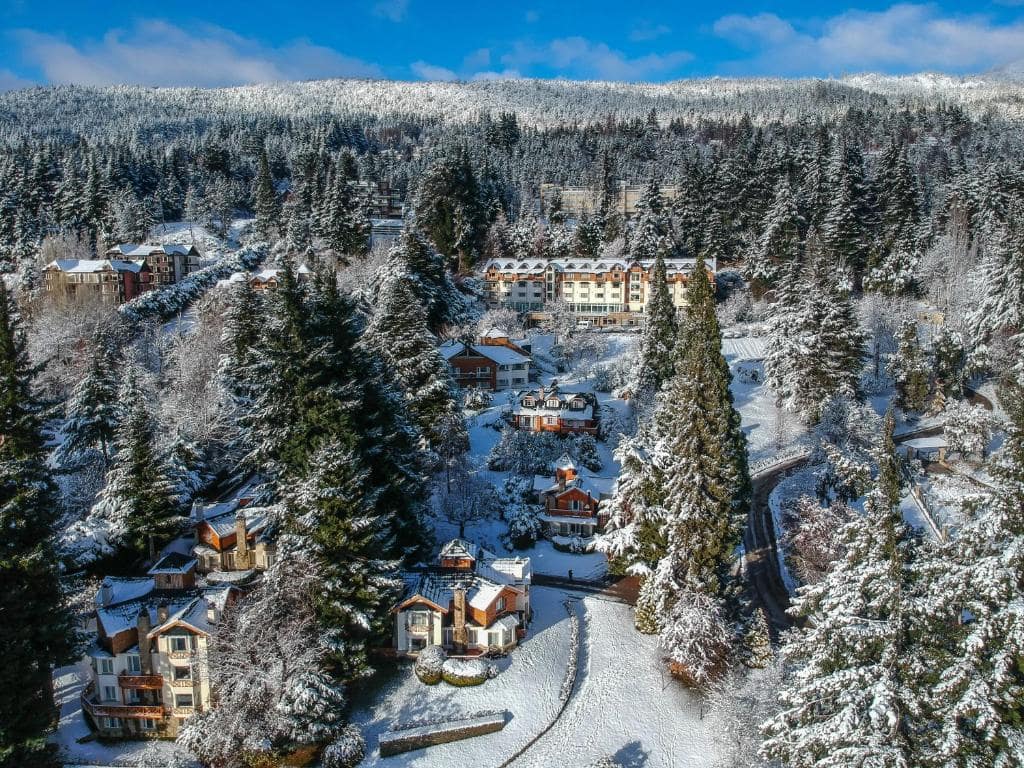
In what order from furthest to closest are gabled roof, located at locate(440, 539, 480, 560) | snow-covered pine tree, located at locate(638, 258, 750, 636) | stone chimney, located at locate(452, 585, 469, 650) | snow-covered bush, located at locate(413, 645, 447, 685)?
1. gabled roof, located at locate(440, 539, 480, 560)
2. stone chimney, located at locate(452, 585, 469, 650)
3. snow-covered pine tree, located at locate(638, 258, 750, 636)
4. snow-covered bush, located at locate(413, 645, 447, 685)

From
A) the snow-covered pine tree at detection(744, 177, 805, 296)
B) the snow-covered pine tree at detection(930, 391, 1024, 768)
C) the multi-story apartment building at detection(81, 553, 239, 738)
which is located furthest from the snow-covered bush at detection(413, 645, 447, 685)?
the snow-covered pine tree at detection(744, 177, 805, 296)

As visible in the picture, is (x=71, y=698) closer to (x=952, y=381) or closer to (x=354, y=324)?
(x=354, y=324)

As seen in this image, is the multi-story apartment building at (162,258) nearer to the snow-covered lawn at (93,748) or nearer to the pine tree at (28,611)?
the snow-covered lawn at (93,748)

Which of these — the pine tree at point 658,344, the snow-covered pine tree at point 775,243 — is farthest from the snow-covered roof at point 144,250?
the snow-covered pine tree at point 775,243

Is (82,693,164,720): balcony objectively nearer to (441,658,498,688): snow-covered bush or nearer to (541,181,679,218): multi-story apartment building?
(441,658,498,688): snow-covered bush

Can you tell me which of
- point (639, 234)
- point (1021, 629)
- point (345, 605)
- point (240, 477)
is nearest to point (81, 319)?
point (240, 477)

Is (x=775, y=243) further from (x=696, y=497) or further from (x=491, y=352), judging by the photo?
(x=696, y=497)

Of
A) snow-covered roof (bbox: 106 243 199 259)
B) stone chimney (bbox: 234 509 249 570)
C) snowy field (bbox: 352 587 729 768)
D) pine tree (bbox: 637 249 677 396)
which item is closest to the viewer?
snowy field (bbox: 352 587 729 768)

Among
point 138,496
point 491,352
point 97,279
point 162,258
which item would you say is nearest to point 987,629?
point 138,496
